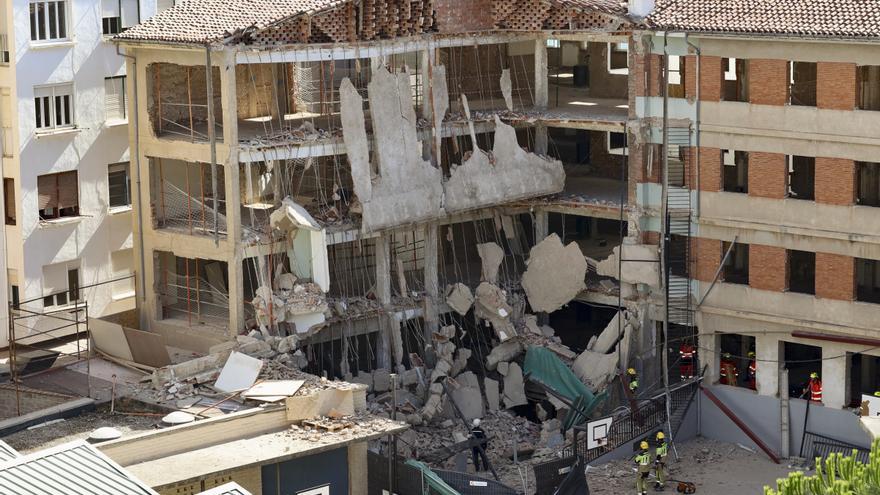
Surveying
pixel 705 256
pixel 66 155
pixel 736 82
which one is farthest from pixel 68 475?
pixel 736 82

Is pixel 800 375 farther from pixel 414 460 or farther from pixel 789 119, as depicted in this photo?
pixel 414 460

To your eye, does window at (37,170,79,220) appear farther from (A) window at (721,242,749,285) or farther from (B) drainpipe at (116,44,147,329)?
(A) window at (721,242,749,285)

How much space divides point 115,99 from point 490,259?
13.4 m

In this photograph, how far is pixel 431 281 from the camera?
6397 cm

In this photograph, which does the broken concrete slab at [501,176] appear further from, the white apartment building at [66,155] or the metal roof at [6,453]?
the metal roof at [6,453]

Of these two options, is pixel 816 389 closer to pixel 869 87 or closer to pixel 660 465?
pixel 660 465

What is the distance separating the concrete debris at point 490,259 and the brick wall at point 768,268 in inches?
345

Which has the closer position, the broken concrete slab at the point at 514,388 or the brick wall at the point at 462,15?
the brick wall at the point at 462,15

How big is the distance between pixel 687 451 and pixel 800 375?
4635mm

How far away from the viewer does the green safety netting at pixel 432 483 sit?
52.1 meters

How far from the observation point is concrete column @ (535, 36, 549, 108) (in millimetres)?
64875

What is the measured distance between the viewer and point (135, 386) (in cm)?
5528

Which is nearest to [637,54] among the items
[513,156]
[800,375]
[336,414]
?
[513,156]

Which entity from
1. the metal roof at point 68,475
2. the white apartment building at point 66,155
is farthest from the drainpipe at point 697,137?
the metal roof at point 68,475
